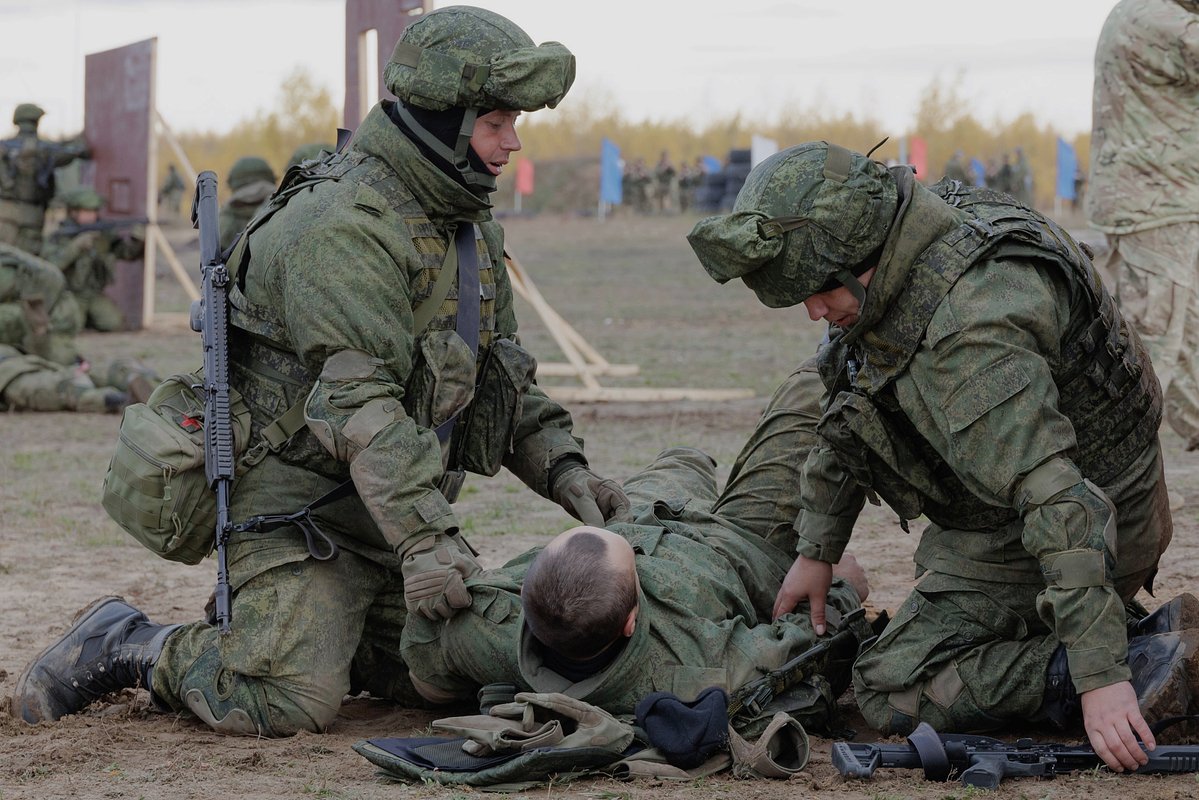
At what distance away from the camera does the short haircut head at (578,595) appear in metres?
3.69

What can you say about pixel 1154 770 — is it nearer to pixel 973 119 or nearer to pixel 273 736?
pixel 273 736

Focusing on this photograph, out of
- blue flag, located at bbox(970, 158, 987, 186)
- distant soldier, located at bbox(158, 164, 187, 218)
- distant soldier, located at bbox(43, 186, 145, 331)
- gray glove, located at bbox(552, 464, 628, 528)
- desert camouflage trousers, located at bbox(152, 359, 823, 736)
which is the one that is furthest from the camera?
blue flag, located at bbox(970, 158, 987, 186)

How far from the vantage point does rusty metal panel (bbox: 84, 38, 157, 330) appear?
16609 millimetres

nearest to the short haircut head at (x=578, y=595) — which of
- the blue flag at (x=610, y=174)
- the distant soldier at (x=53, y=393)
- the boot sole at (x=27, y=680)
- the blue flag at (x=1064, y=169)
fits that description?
the boot sole at (x=27, y=680)

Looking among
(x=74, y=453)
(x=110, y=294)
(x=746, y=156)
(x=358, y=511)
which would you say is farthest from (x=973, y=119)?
(x=358, y=511)

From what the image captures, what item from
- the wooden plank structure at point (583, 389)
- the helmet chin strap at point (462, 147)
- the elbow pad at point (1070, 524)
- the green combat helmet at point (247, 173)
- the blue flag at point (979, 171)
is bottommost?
the wooden plank structure at point (583, 389)

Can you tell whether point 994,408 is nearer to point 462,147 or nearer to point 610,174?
point 462,147

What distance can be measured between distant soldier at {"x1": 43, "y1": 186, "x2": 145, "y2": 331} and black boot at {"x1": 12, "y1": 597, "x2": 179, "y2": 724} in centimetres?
1248

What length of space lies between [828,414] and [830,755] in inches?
35.4

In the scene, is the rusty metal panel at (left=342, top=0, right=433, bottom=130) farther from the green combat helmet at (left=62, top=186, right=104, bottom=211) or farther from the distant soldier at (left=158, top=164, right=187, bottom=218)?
the distant soldier at (left=158, top=164, right=187, bottom=218)

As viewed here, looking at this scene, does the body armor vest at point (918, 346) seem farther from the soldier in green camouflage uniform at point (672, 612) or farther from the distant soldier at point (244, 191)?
the distant soldier at point (244, 191)

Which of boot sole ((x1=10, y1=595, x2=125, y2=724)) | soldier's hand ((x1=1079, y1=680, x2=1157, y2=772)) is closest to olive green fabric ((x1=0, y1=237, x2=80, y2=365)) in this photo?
boot sole ((x1=10, y1=595, x2=125, y2=724))

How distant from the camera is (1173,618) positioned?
411cm

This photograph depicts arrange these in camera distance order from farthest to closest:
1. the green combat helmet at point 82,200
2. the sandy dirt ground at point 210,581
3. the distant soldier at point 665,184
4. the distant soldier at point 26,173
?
the distant soldier at point 665,184 < the distant soldier at point 26,173 < the green combat helmet at point 82,200 < the sandy dirt ground at point 210,581
